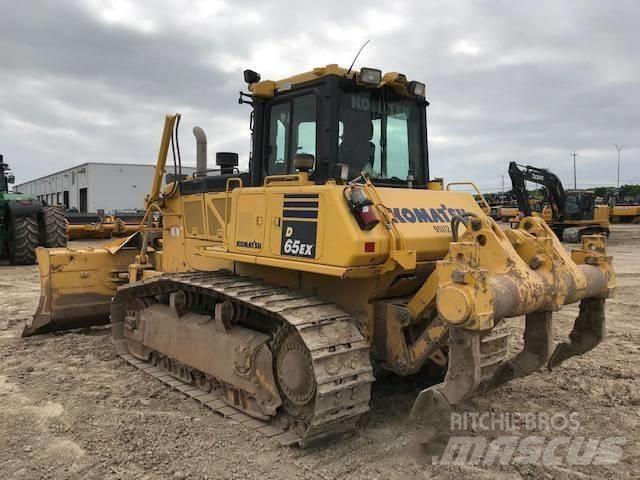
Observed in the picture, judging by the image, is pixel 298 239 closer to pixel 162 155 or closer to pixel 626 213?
pixel 162 155

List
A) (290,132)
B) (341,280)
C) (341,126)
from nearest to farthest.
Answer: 1. (341,280)
2. (341,126)
3. (290,132)

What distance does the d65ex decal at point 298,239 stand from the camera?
13.8 feet

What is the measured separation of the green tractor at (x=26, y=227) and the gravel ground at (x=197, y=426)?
8771 millimetres

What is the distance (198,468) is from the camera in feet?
12.3

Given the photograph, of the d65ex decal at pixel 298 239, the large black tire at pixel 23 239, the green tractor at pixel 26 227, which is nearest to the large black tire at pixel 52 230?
the green tractor at pixel 26 227

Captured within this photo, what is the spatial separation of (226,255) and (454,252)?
2.26 metres

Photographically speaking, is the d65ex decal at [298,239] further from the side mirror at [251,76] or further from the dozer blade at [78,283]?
the dozer blade at [78,283]

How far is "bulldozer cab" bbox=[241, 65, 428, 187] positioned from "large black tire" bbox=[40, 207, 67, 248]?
11.6 meters

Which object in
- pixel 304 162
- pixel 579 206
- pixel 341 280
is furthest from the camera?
pixel 579 206

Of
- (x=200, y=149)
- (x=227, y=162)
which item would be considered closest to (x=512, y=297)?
(x=227, y=162)

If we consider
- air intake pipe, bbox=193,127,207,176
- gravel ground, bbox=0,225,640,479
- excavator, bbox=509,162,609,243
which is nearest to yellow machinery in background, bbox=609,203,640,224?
excavator, bbox=509,162,609,243

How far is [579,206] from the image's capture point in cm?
2544

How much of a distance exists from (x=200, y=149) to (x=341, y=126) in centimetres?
241

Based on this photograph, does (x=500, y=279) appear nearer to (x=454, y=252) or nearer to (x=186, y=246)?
(x=454, y=252)
